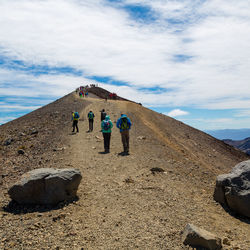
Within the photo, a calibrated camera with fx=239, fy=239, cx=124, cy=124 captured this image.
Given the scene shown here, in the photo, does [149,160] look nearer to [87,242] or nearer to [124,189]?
[124,189]

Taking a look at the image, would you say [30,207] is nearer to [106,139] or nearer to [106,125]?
[106,125]

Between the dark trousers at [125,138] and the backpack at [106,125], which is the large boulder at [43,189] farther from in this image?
the backpack at [106,125]

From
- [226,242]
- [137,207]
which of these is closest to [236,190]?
[226,242]

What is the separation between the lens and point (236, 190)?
7.66m

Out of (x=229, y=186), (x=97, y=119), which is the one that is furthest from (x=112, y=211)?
(x=97, y=119)

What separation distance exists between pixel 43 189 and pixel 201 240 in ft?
17.1

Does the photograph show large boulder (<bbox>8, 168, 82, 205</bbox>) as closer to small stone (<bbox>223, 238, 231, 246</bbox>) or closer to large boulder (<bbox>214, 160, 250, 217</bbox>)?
small stone (<bbox>223, 238, 231, 246</bbox>)

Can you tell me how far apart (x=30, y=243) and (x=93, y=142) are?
1309 centimetres

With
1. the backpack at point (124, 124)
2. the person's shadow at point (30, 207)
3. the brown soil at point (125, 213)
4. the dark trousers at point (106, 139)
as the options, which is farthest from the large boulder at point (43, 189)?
the dark trousers at point (106, 139)

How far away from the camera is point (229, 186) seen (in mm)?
7996

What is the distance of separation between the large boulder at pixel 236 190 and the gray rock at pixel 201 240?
2.38m

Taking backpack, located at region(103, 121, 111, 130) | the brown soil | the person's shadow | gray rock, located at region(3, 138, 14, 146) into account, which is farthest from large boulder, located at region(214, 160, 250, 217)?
gray rock, located at region(3, 138, 14, 146)

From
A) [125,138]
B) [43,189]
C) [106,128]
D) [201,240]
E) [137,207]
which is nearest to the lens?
[201,240]

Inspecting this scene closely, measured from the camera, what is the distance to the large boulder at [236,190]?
7410 mm
